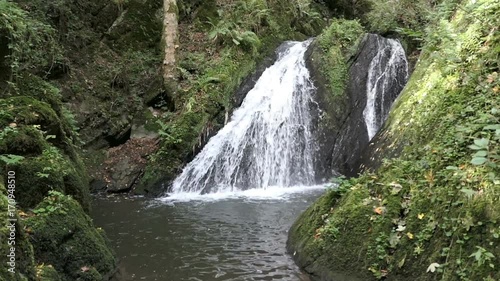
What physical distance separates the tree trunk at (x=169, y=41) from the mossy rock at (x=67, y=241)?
8555 mm

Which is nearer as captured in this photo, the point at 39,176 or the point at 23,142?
the point at 39,176

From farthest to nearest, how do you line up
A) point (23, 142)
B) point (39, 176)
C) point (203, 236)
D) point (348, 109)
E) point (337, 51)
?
point (337, 51)
point (348, 109)
point (203, 236)
point (23, 142)
point (39, 176)

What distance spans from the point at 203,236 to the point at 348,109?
7.45 metres

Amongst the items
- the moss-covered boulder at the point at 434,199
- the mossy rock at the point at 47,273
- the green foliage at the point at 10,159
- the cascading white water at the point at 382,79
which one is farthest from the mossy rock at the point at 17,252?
the cascading white water at the point at 382,79

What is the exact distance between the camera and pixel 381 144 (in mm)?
8117

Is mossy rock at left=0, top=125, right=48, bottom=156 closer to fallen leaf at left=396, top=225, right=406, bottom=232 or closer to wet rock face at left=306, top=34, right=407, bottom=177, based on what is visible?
fallen leaf at left=396, top=225, right=406, bottom=232

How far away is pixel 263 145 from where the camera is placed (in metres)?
12.4

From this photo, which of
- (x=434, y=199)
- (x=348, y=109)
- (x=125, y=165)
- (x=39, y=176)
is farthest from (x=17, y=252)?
(x=348, y=109)

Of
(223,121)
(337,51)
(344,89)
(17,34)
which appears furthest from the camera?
(337,51)

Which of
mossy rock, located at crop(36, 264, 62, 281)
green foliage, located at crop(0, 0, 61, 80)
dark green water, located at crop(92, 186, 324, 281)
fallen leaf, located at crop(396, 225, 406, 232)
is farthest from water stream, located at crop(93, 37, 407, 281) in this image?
green foliage, located at crop(0, 0, 61, 80)

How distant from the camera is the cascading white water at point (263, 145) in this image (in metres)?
11.6

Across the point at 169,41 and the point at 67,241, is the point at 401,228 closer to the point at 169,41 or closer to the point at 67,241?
the point at 67,241

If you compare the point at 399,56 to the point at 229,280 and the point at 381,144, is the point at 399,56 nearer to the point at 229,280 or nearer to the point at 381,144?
the point at 381,144

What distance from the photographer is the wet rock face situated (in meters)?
12.3
